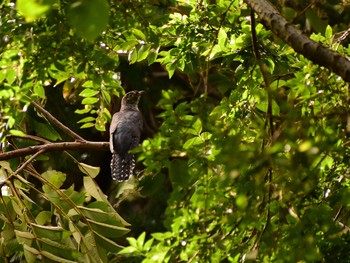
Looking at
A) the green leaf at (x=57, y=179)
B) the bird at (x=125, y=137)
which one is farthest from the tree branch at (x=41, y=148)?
the bird at (x=125, y=137)

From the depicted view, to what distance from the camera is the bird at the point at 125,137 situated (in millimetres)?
5191

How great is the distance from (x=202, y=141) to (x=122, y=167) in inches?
91.5

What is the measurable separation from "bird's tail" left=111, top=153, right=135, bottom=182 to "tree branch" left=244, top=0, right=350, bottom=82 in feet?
8.33

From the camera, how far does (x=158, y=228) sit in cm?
632

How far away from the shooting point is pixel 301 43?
2533mm

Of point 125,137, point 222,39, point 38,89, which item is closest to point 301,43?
point 222,39

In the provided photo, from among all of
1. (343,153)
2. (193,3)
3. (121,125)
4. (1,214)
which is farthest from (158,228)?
(343,153)

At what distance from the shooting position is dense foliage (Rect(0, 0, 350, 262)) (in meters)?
2.28

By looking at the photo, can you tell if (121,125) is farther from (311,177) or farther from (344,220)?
(311,177)

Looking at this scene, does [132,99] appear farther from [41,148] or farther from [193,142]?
[193,142]

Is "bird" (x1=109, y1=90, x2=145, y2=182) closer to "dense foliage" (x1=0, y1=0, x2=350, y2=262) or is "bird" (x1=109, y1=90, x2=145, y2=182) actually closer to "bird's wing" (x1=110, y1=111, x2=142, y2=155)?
"bird's wing" (x1=110, y1=111, x2=142, y2=155)

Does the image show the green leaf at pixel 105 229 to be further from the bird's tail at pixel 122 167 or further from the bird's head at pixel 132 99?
the bird's head at pixel 132 99

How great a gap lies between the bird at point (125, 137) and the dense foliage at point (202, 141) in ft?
3.61

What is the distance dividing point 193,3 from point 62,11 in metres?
1.09
